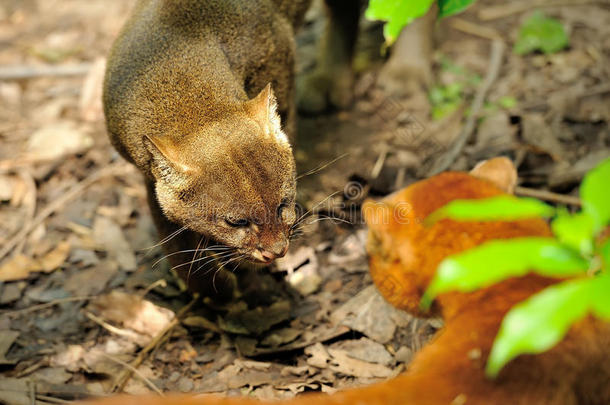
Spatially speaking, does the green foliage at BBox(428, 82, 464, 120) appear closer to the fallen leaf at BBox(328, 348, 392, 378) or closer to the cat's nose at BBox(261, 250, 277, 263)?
the fallen leaf at BBox(328, 348, 392, 378)

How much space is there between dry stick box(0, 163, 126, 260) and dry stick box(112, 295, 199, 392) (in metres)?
1.40

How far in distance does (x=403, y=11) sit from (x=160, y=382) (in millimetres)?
2435

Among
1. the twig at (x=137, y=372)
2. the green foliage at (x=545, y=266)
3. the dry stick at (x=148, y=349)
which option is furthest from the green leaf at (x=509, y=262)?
the dry stick at (x=148, y=349)

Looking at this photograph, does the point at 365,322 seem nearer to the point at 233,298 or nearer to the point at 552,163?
the point at 233,298

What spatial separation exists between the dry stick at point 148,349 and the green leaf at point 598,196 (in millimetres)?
2784

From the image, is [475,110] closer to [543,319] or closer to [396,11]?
[396,11]

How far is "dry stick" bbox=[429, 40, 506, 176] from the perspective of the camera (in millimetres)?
4594

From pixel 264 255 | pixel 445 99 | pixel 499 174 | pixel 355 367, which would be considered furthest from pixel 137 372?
pixel 445 99

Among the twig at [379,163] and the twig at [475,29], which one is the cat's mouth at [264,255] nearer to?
the twig at [379,163]

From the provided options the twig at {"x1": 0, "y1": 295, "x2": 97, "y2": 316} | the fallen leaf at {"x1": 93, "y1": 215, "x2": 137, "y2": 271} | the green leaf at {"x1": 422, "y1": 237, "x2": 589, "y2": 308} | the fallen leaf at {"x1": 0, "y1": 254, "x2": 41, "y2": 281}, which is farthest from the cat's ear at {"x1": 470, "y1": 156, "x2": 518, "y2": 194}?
the fallen leaf at {"x1": 0, "y1": 254, "x2": 41, "y2": 281}

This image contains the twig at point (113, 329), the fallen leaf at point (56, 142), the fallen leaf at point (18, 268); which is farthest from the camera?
the fallen leaf at point (56, 142)

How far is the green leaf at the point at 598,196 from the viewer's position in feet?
4.99

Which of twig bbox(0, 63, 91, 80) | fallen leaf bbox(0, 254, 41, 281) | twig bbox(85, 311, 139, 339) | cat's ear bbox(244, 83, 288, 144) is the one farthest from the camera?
twig bbox(0, 63, 91, 80)

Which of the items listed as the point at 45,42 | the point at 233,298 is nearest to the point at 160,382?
the point at 233,298
